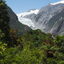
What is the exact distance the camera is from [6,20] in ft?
222

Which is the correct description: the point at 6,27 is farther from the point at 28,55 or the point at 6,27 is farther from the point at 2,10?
the point at 28,55

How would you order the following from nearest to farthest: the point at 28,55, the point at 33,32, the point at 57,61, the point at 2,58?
the point at 2,58 → the point at 28,55 → the point at 57,61 → the point at 33,32

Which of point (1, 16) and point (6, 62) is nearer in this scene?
point (6, 62)

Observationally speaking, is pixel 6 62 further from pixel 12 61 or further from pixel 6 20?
pixel 6 20

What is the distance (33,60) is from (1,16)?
27609 millimetres

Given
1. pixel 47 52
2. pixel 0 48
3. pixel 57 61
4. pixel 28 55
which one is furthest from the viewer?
pixel 47 52

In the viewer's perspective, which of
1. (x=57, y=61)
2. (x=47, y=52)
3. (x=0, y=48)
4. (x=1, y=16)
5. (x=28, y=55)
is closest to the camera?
(x=0, y=48)

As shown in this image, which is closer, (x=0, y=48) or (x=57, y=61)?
(x=0, y=48)

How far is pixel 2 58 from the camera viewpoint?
108 feet

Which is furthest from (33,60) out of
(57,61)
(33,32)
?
(33,32)

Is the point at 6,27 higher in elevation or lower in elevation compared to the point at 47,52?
higher

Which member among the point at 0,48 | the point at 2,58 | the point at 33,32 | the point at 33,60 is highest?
the point at 0,48

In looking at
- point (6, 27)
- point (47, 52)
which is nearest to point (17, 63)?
point (6, 27)

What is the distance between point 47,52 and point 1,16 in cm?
1893
